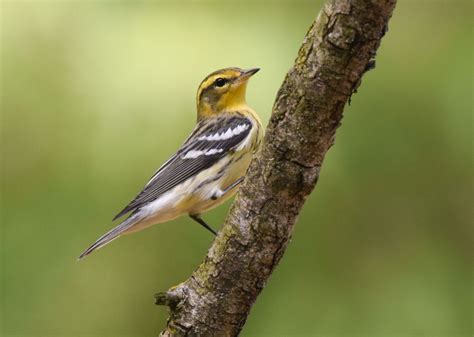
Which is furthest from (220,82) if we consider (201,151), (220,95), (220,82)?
(201,151)

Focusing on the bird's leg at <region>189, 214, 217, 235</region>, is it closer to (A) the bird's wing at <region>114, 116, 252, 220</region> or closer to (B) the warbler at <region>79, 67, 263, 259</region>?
(B) the warbler at <region>79, 67, 263, 259</region>

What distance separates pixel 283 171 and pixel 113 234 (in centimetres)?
115

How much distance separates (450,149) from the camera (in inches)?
120

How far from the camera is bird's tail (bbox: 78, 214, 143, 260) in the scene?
3117mm

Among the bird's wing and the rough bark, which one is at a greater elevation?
the bird's wing

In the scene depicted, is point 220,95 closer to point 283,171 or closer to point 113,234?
point 113,234

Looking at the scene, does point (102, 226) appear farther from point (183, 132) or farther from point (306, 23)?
point (306, 23)

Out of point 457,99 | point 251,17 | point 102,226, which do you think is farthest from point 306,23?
point 102,226

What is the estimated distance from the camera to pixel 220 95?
4.79 metres

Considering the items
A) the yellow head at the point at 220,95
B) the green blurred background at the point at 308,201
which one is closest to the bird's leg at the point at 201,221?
the green blurred background at the point at 308,201

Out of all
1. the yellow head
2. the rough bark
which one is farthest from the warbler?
the rough bark

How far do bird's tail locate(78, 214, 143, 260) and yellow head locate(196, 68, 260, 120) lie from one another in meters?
1.13

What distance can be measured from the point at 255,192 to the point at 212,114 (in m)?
2.32

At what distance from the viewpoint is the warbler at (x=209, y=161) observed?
12.6 ft
